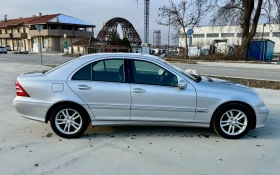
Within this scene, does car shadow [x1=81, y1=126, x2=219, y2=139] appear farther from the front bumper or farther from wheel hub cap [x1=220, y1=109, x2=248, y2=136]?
the front bumper

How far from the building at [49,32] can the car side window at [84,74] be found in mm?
49220

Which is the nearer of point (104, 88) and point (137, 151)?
point (137, 151)

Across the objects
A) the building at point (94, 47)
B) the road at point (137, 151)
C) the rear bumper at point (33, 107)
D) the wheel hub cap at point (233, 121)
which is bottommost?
the road at point (137, 151)

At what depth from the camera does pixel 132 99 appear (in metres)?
4.26

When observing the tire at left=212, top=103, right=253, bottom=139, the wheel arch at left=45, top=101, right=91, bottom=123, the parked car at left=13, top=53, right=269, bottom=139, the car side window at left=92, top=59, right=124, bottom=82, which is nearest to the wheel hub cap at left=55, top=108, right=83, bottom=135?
the parked car at left=13, top=53, right=269, bottom=139

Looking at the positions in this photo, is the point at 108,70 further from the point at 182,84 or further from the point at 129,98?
the point at 182,84

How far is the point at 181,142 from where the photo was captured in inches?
167

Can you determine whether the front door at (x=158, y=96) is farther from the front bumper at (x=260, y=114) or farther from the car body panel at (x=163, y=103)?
the front bumper at (x=260, y=114)

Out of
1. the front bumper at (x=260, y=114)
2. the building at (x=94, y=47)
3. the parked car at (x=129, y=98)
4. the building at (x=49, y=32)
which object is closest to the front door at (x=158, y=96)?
the parked car at (x=129, y=98)

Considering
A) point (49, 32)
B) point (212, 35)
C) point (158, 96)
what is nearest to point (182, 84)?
point (158, 96)

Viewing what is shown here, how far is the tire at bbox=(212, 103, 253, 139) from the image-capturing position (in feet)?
14.3

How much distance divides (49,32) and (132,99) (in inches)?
2195

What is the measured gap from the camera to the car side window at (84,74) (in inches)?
170

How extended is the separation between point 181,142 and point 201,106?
0.71m
